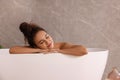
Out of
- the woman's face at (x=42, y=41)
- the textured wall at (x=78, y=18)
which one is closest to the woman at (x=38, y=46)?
the woman's face at (x=42, y=41)

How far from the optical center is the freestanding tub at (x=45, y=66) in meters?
0.96

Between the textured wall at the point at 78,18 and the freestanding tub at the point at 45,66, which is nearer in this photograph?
the freestanding tub at the point at 45,66

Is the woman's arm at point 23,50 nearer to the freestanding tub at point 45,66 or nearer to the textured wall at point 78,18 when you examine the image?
the freestanding tub at point 45,66

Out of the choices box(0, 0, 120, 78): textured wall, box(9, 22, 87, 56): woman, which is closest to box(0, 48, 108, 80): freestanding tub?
box(9, 22, 87, 56): woman

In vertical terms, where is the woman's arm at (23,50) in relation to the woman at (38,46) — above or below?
below

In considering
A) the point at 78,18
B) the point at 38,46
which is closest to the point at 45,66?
the point at 38,46

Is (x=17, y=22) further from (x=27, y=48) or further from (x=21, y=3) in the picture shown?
(x=27, y=48)

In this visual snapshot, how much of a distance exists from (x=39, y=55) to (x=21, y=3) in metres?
0.55

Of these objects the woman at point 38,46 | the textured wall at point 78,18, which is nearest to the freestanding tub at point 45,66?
the woman at point 38,46

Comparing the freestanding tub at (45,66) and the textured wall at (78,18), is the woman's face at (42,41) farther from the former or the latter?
the textured wall at (78,18)

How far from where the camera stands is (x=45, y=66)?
3.20 feet

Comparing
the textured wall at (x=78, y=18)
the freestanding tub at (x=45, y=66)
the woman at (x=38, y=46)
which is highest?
the textured wall at (x=78, y=18)

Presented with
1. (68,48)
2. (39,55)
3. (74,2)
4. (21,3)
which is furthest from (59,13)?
(39,55)

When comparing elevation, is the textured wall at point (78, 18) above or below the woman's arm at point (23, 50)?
above
